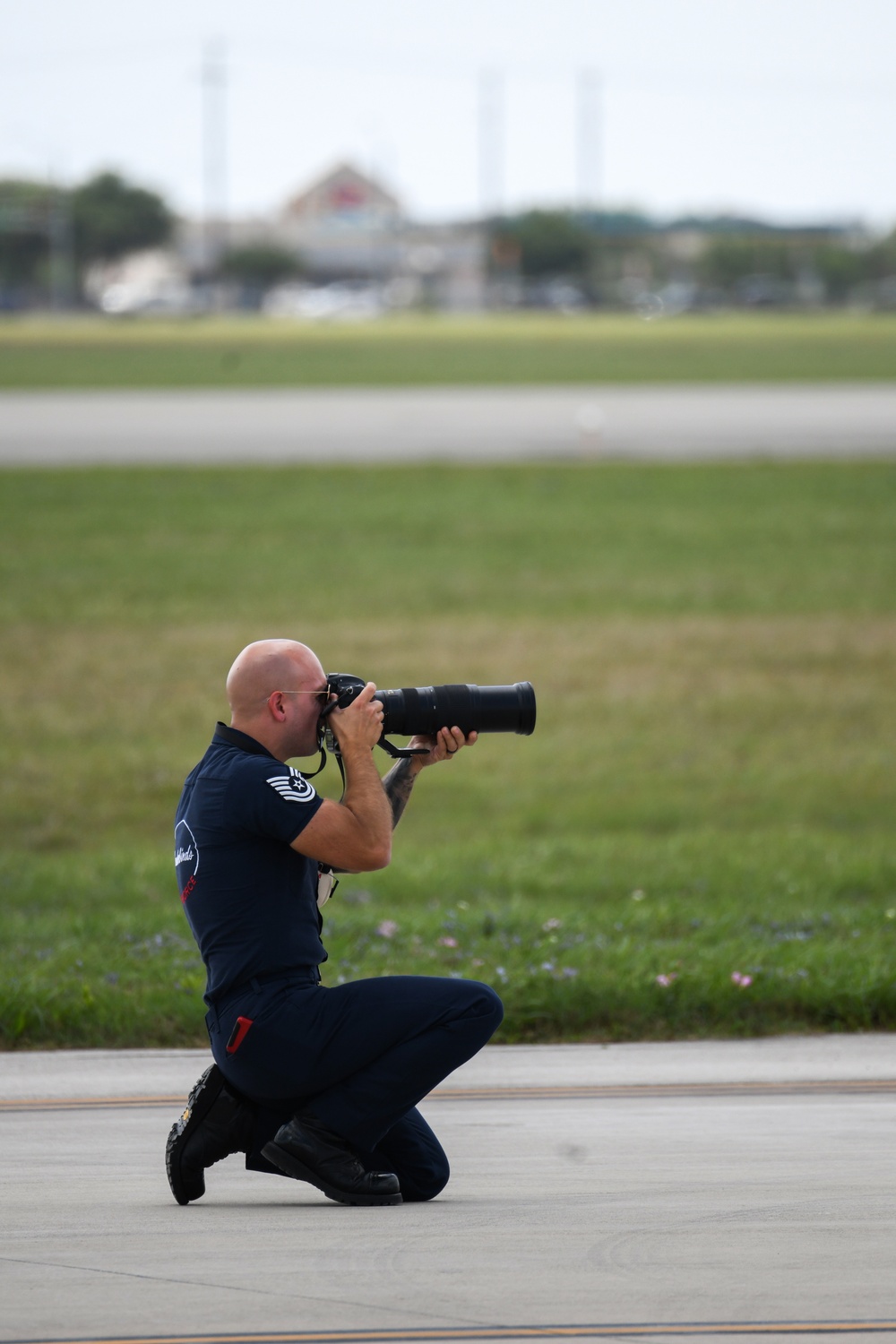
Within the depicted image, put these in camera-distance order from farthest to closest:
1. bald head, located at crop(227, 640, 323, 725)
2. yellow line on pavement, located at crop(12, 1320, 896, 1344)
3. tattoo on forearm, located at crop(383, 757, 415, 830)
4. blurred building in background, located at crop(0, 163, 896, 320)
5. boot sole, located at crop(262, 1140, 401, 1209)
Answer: blurred building in background, located at crop(0, 163, 896, 320) → tattoo on forearm, located at crop(383, 757, 415, 830) → boot sole, located at crop(262, 1140, 401, 1209) → bald head, located at crop(227, 640, 323, 725) → yellow line on pavement, located at crop(12, 1320, 896, 1344)

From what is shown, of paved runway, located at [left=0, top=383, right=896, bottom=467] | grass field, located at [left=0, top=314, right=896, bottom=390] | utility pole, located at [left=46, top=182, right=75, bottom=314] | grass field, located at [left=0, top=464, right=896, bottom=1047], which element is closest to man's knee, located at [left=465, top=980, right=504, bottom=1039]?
grass field, located at [left=0, top=464, right=896, bottom=1047]

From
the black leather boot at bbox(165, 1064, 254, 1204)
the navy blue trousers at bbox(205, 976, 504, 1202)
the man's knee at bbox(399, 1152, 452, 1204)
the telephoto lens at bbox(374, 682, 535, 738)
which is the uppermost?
the telephoto lens at bbox(374, 682, 535, 738)

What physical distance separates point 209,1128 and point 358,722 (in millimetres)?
985

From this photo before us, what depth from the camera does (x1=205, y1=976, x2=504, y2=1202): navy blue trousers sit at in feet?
12.2

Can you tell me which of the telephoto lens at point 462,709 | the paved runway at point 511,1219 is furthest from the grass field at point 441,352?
the telephoto lens at point 462,709

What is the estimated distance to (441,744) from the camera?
404cm

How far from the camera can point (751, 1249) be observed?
11.8 feet

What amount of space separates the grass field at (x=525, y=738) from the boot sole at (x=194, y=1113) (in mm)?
1743

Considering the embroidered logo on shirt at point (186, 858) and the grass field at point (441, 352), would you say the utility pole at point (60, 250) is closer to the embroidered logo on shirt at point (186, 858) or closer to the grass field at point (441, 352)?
the grass field at point (441, 352)

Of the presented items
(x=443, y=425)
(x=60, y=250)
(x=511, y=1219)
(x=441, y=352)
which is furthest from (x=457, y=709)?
(x=60, y=250)

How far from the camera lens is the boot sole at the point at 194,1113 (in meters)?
3.81

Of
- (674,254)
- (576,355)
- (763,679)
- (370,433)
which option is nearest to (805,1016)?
(763,679)

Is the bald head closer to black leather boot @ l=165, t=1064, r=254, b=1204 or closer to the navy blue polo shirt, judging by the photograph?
the navy blue polo shirt

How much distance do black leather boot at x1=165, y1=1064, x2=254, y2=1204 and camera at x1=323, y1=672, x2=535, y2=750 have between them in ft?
2.95
